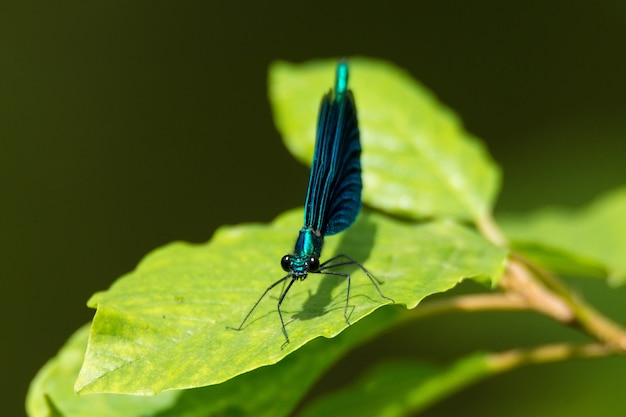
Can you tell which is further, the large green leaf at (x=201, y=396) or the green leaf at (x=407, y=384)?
the green leaf at (x=407, y=384)

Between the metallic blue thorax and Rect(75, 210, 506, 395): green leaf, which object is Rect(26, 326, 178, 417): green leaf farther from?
the metallic blue thorax

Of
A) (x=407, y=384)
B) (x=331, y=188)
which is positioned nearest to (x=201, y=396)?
(x=407, y=384)

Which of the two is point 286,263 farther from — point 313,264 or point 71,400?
point 71,400

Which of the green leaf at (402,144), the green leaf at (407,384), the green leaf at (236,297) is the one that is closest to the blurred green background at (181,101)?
the green leaf at (402,144)

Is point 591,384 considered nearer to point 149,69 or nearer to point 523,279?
point 523,279

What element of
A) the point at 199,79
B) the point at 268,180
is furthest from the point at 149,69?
the point at 268,180

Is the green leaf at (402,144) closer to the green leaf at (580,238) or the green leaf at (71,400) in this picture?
the green leaf at (580,238)

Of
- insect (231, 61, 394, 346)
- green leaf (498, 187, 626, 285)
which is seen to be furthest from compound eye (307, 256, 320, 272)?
green leaf (498, 187, 626, 285)
